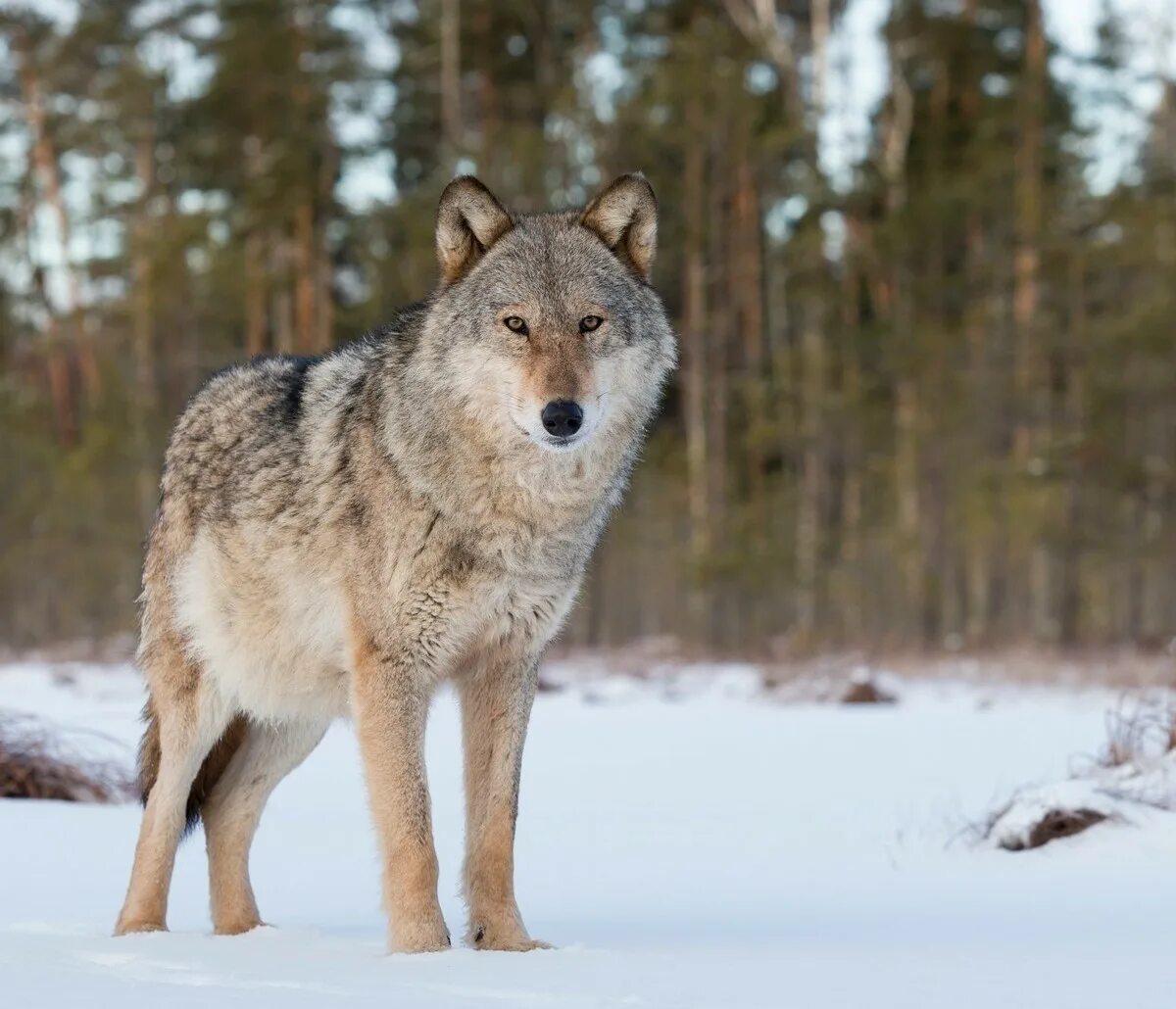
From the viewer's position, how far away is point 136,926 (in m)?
4.62

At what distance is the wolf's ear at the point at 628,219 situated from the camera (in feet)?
15.7

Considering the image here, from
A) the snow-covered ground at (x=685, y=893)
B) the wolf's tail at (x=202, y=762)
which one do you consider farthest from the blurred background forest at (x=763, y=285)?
the wolf's tail at (x=202, y=762)

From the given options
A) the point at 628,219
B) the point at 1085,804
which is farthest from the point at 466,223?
the point at 1085,804

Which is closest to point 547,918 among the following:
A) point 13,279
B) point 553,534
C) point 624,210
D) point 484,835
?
point 484,835

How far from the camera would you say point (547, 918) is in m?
4.98

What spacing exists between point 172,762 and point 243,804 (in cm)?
32

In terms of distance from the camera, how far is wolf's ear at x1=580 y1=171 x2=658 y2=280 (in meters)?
4.79

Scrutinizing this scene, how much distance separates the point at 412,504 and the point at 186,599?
1017mm

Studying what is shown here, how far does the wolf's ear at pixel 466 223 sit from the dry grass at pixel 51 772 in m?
3.41

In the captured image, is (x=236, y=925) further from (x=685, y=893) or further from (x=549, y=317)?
(x=549, y=317)

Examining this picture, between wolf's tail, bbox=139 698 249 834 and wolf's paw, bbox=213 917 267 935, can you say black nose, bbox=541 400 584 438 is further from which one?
wolf's paw, bbox=213 917 267 935

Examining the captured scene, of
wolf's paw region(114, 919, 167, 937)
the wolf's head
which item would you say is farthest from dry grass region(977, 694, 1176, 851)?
wolf's paw region(114, 919, 167, 937)

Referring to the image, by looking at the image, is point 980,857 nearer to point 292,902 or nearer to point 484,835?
point 484,835

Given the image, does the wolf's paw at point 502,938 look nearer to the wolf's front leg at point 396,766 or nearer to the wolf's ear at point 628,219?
the wolf's front leg at point 396,766
